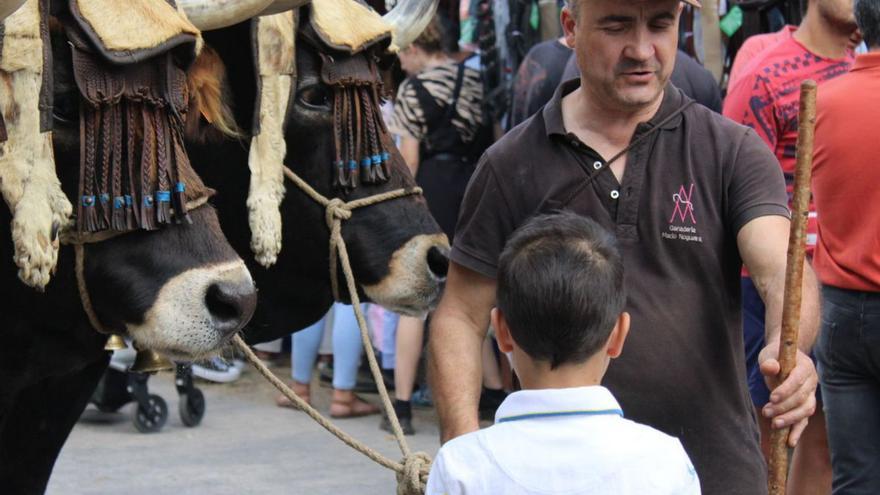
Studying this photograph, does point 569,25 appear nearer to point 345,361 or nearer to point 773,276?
point 773,276

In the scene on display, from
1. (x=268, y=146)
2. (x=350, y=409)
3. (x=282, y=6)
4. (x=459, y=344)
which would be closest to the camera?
(x=459, y=344)

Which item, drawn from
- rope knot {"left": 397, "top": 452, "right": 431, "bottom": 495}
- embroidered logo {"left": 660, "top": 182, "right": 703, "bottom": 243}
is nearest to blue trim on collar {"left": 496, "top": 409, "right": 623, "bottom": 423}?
rope knot {"left": 397, "top": 452, "right": 431, "bottom": 495}

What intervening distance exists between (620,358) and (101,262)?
1.25 m

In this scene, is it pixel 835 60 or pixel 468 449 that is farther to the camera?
pixel 835 60

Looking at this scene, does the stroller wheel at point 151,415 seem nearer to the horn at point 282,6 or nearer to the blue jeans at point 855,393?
the horn at point 282,6

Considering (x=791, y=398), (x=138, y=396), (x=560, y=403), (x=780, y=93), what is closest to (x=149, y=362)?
(x=791, y=398)

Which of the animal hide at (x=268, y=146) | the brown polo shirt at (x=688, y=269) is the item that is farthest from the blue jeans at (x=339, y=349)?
the brown polo shirt at (x=688, y=269)

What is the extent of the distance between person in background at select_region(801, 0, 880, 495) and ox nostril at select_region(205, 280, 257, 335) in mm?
1996

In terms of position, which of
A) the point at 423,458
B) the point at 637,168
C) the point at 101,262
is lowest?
the point at 423,458

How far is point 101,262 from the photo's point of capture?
362 centimetres

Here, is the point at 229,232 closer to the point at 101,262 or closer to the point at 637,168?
the point at 101,262

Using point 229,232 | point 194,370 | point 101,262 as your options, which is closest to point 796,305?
point 101,262

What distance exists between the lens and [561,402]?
7.94 ft

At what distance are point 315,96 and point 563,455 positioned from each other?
263 centimetres
